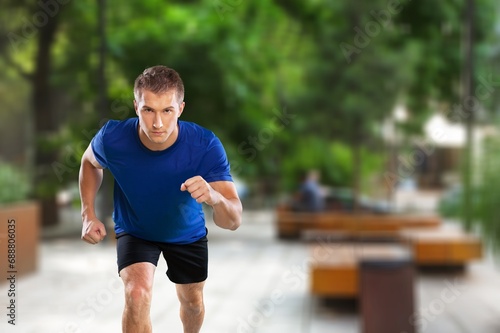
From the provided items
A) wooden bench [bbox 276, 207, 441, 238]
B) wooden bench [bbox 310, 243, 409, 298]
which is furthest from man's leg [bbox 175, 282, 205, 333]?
wooden bench [bbox 276, 207, 441, 238]

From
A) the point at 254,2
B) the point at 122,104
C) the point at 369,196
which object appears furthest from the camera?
the point at 369,196

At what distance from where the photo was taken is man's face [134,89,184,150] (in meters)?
1.02

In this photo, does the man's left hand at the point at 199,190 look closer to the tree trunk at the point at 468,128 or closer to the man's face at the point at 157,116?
the man's face at the point at 157,116

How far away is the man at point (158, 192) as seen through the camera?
3.42ft

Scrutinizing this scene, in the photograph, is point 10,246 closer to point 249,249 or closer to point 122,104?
point 122,104

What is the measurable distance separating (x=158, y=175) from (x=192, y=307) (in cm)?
20

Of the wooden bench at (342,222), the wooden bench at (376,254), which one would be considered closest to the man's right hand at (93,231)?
the wooden bench at (376,254)

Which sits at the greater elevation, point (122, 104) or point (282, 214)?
point (282, 214)

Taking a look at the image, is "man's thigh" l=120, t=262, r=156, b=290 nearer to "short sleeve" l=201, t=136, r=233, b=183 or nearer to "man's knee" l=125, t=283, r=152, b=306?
"man's knee" l=125, t=283, r=152, b=306

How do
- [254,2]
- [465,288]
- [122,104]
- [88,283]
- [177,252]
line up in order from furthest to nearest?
[254,2] < [465,288] < [88,283] < [122,104] < [177,252]

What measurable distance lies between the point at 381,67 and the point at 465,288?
14097mm

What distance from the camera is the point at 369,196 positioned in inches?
1325

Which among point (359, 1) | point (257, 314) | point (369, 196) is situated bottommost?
point (257, 314)

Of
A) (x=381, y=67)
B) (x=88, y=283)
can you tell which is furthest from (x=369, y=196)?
(x=88, y=283)
